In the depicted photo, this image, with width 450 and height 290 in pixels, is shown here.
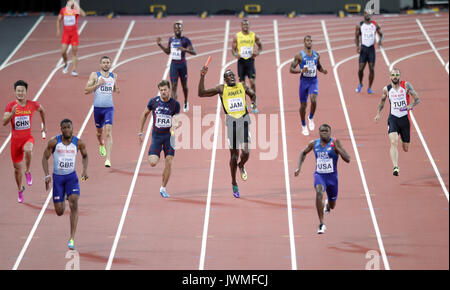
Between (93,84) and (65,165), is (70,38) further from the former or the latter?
(65,165)

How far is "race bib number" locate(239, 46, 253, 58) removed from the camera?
17094 mm

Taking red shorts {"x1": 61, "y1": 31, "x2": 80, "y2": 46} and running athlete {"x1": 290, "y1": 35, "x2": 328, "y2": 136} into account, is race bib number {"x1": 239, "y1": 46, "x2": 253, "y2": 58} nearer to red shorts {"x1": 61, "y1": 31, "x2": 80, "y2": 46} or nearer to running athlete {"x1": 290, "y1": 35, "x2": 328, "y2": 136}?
running athlete {"x1": 290, "y1": 35, "x2": 328, "y2": 136}

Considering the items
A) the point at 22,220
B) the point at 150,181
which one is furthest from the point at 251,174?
the point at 22,220

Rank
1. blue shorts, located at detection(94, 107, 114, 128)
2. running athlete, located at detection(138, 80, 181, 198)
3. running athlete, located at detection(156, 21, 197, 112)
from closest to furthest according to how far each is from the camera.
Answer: running athlete, located at detection(138, 80, 181, 198), blue shorts, located at detection(94, 107, 114, 128), running athlete, located at detection(156, 21, 197, 112)

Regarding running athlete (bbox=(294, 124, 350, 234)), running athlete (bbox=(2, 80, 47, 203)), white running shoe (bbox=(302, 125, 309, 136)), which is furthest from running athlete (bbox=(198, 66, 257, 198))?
white running shoe (bbox=(302, 125, 309, 136))

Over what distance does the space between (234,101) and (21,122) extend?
3.21 metres

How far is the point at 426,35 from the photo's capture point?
77.1 ft

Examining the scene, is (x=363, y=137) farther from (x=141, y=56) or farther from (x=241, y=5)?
(x=241, y=5)

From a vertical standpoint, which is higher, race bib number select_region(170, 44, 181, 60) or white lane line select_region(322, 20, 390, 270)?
race bib number select_region(170, 44, 181, 60)

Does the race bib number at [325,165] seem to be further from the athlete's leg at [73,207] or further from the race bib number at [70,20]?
the race bib number at [70,20]

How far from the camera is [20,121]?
13641 mm

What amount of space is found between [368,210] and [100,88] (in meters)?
4.59

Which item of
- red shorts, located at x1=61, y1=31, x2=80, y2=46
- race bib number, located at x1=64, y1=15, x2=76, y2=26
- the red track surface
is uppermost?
race bib number, located at x1=64, y1=15, x2=76, y2=26

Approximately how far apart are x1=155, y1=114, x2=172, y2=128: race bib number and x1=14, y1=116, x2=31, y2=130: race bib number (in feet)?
6.42
